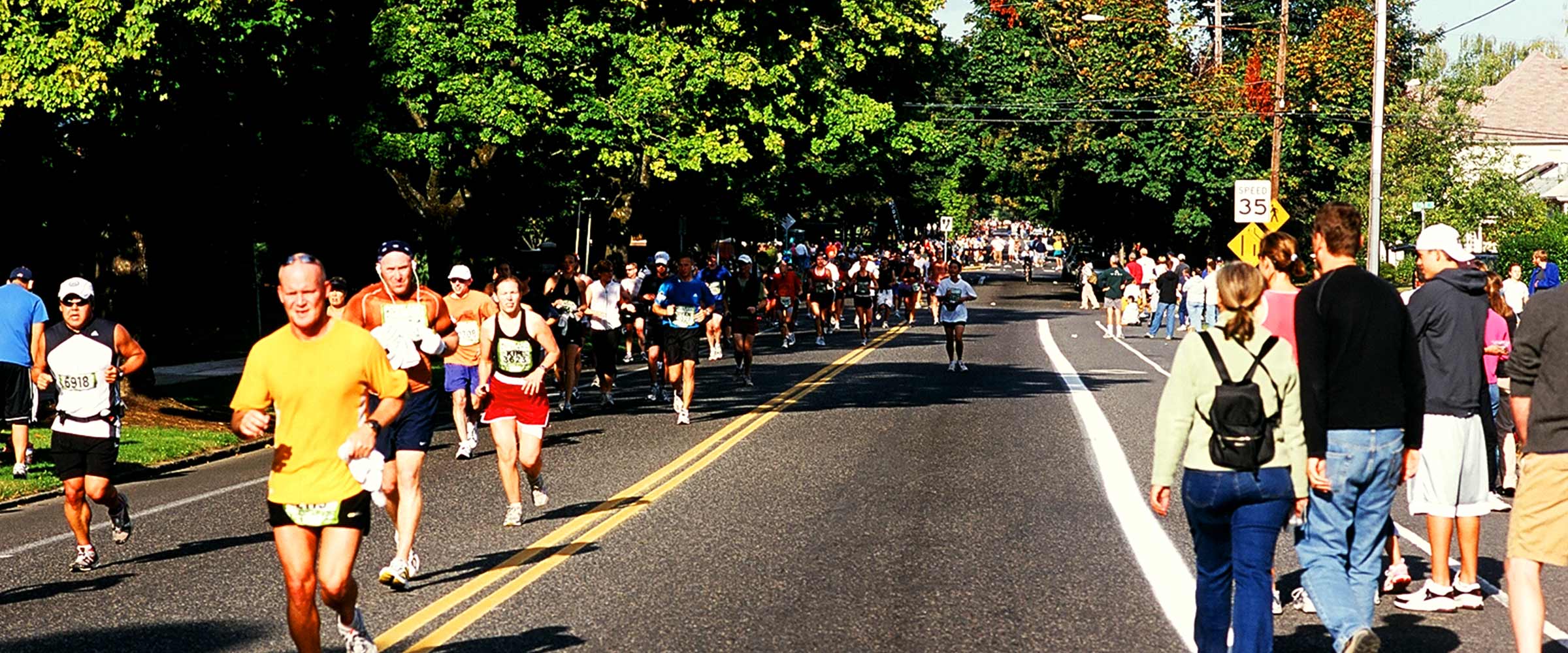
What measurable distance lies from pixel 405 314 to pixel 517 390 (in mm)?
1797

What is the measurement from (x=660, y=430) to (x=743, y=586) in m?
8.81

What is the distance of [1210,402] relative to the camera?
21.2ft

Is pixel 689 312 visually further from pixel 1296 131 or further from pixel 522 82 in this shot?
pixel 1296 131

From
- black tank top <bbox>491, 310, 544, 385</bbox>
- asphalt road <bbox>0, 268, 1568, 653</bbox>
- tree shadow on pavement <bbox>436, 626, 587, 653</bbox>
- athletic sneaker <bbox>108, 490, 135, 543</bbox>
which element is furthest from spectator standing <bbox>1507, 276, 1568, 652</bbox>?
athletic sneaker <bbox>108, 490, 135, 543</bbox>

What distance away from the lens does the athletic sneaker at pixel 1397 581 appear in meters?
8.88

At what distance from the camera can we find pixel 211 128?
22016 millimetres

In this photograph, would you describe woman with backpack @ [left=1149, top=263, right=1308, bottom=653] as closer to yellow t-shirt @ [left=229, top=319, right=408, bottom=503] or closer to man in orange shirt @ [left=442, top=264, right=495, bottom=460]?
yellow t-shirt @ [left=229, top=319, right=408, bottom=503]

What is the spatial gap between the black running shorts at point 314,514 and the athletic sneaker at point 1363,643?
3894mm

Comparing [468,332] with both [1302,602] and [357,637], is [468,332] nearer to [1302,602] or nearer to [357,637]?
[357,637]

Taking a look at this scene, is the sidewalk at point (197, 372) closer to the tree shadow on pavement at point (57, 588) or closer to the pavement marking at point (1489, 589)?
the tree shadow on pavement at point (57, 588)

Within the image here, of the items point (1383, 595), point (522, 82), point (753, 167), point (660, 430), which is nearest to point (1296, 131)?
point (753, 167)

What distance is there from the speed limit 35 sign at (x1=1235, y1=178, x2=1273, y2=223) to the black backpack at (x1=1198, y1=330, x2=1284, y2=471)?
29453 millimetres

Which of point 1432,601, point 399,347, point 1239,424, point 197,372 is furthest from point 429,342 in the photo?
point 197,372

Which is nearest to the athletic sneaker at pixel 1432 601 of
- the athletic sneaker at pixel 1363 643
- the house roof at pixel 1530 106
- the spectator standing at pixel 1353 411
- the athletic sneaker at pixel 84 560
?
the spectator standing at pixel 1353 411
